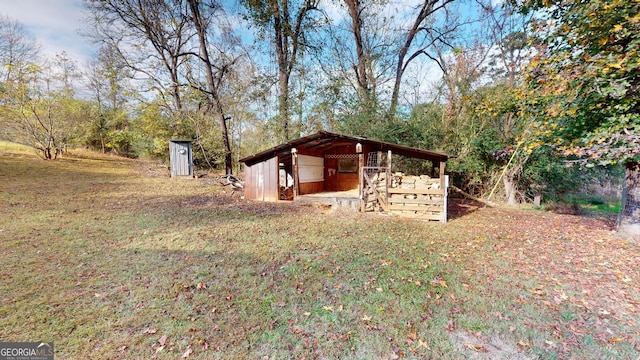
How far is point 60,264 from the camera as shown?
392cm

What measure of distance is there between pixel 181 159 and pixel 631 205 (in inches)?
643

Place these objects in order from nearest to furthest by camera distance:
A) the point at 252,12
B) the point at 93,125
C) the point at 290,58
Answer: the point at 252,12, the point at 290,58, the point at 93,125

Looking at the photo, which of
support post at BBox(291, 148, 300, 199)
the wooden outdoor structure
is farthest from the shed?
support post at BBox(291, 148, 300, 199)

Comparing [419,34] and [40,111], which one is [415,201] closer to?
[419,34]

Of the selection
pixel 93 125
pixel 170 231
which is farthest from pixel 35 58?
pixel 170 231

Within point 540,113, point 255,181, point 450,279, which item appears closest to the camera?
point 450,279

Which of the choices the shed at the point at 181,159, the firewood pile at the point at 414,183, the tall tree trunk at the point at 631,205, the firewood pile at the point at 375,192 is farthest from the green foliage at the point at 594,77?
the shed at the point at 181,159

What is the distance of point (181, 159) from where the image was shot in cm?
1314

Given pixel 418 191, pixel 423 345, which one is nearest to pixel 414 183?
pixel 418 191

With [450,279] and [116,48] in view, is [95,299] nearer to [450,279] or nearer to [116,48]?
[450,279]

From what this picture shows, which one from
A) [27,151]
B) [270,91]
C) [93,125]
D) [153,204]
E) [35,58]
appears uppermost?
[35,58]

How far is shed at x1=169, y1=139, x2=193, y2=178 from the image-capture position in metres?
13.0

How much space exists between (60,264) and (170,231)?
1.88m

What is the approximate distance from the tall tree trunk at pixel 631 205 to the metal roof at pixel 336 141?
3.75 m
